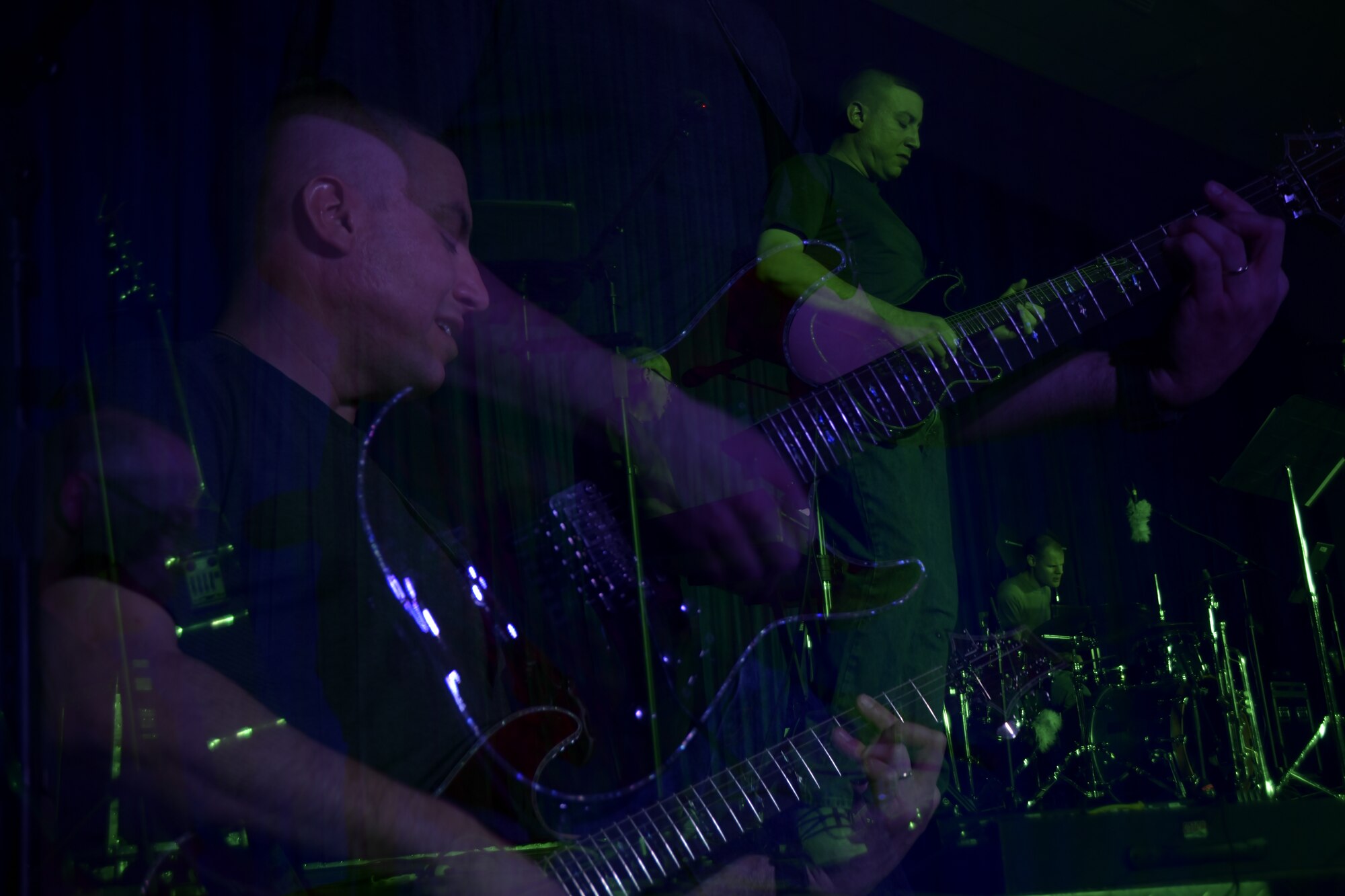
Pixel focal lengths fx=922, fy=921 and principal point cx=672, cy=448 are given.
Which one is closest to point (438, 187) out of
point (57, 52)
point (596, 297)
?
point (596, 297)

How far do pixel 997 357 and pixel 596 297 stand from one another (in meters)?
0.55

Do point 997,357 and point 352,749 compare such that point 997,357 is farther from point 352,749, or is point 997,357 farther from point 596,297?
point 352,749

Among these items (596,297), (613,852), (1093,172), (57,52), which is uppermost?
(1093,172)

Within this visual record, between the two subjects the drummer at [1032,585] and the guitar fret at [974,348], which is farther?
the drummer at [1032,585]

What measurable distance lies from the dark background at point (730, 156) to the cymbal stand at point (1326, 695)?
261mm

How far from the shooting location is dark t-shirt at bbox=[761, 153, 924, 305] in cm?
136

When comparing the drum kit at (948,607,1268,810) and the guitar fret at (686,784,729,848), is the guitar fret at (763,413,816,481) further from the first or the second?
the drum kit at (948,607,1268,810)

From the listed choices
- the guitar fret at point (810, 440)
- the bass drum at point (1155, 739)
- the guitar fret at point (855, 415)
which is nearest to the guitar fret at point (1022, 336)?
the guitar fret at point (855, 415)

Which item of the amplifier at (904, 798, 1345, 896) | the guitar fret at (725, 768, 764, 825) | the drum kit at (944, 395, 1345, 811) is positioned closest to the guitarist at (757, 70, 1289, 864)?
the guitar fret at (725, 768, 764, 825)

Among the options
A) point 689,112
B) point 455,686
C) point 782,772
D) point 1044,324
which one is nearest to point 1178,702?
point 1044,324

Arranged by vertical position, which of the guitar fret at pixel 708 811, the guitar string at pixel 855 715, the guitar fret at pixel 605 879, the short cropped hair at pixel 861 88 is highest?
the short cropped hair at pixel 861 88

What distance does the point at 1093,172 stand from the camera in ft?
6.63

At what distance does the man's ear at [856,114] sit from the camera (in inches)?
65.8

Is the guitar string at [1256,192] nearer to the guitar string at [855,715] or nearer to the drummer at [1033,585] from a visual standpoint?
the guitar string at [855,715]
